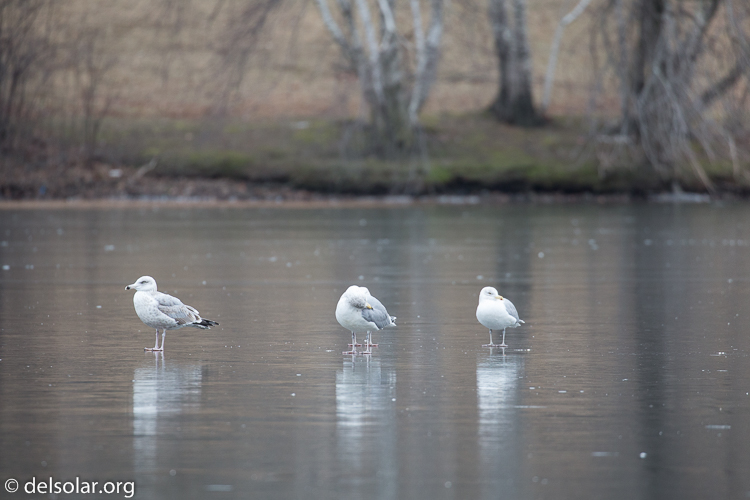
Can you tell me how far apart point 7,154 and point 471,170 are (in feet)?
52.5

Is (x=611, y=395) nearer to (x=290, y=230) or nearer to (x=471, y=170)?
(x=290, y=230)

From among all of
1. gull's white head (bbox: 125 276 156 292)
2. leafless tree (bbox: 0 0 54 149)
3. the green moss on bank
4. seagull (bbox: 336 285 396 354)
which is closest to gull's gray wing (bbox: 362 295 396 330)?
seagull (bbox: 336 285 396 354)

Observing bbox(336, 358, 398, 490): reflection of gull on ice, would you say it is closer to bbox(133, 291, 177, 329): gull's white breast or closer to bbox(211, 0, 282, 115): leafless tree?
bbox(133, 291, 177, 329): gull's white breast

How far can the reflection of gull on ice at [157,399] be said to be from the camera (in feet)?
22.0

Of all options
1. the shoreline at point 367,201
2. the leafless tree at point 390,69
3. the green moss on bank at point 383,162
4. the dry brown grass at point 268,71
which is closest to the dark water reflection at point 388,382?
the shoreline at point 367,201

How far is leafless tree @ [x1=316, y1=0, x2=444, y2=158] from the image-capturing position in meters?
37.0

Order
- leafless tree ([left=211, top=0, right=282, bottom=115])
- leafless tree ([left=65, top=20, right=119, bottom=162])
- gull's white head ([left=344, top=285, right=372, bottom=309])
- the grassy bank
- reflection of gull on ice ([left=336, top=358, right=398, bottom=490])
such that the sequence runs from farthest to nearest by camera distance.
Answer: leafless tree ([left=65, top=20, right=119, bottom=162])
the grassy bank
leafless tree ([left=211, top=0, right=282, bottom=115])
gull's white head ([left=344, top=285, right=372, bottom=309])
reflection of gull on ice ([left=336, top=358, right=398, bottom=490])

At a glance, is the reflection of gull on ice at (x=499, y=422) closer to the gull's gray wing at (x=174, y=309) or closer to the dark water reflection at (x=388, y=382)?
the dark water reflection at (x=388, y=382)

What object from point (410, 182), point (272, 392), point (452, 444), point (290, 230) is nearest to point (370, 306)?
point (272, 392)

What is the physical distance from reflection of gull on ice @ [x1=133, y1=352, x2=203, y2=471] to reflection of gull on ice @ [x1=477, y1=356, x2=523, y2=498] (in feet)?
6.31

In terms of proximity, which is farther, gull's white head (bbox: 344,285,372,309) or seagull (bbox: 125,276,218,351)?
seagull (bbox: 125,276,218,351)

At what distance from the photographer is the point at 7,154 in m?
38.5

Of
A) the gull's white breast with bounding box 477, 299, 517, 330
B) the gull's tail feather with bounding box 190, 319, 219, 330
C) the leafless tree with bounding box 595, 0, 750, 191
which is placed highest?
the leafless tree with bounding box 595, 0, 750, 191

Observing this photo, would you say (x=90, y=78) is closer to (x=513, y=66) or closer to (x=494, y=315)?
(x=513, y=66)
